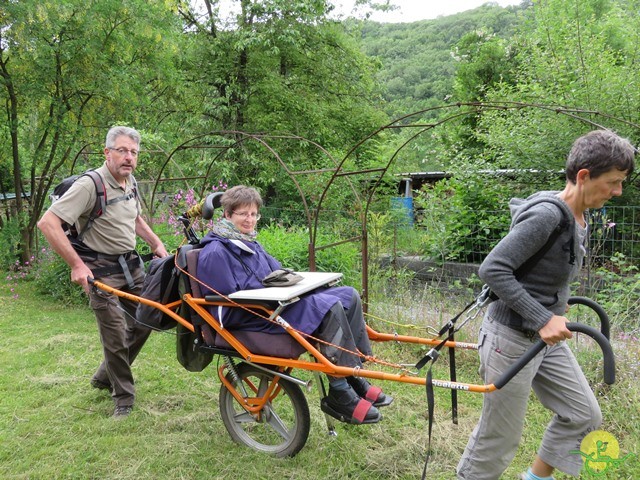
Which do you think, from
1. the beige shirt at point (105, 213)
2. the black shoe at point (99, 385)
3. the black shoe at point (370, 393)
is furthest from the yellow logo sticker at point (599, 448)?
the black shoe at point (99, 385)

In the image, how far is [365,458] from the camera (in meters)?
3.06

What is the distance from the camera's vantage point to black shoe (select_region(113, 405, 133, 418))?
147 inches

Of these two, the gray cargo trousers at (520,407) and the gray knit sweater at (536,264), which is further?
the gray cargo trousers at (520,407)

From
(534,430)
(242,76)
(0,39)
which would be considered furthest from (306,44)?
(534,430)

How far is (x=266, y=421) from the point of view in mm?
3219

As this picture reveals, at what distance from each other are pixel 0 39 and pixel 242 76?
7135 mm

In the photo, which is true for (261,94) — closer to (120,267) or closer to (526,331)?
(120,267)

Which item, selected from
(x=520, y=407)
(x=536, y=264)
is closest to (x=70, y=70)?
(x=536, y=264)

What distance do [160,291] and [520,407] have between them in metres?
2.25

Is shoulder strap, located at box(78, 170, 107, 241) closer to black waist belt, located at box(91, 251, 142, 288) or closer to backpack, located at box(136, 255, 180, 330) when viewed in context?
black waist belt, located at box(91, 251, 142, 288)

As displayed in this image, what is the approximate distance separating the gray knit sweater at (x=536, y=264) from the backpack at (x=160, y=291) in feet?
6.67

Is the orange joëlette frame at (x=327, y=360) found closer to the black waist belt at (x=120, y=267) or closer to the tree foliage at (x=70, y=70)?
the black waist belt at (x=120, y=267)

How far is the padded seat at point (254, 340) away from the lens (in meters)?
2.75

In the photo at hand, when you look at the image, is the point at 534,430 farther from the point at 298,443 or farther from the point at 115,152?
the point at 115,152
